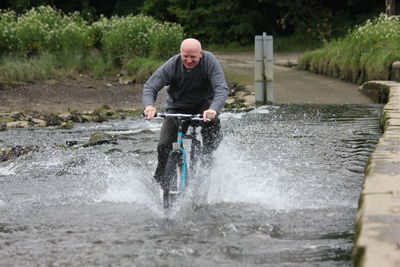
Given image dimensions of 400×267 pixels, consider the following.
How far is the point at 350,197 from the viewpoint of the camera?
7.20 metres

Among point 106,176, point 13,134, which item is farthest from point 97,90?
point 106,176

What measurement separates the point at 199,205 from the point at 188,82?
52.7 inches

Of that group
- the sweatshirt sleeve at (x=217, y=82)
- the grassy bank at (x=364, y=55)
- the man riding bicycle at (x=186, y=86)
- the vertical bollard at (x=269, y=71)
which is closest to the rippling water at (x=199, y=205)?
the man riding bicycle at (x=186, y=86)

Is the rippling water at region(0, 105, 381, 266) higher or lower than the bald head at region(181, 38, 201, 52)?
lower

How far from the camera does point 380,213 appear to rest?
5160 mm

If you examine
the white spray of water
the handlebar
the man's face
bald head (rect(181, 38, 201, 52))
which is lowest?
the white spray of water

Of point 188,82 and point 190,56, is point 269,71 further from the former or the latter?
point 190,56

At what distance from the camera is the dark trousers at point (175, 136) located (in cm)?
699

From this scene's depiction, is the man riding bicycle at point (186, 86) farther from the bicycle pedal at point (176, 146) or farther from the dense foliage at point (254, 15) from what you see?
the dense foliage at point (254, 15)

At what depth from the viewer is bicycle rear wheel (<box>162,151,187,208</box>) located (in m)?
6.49

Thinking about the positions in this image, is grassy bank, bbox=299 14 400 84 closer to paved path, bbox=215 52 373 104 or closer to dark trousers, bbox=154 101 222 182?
paved path, bbox=215 52 373 104

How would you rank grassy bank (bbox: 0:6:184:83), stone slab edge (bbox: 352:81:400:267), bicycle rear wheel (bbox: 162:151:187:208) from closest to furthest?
stone slab edge (bbox: 352:81:400:267), bicycle rear wheel (bbox: 162:151:187:208), grassy bank (bbox: 0:6:184:83)

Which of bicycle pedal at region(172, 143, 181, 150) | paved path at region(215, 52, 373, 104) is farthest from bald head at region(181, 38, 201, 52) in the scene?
paved path at region(215, 52, 373, 104)

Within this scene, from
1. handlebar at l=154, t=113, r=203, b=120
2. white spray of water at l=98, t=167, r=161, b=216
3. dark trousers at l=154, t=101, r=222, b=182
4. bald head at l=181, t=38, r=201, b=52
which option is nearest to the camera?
handlebar at l=154, t=113, r=203, b=120
